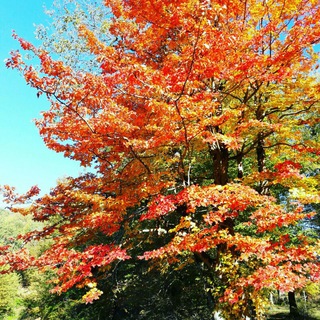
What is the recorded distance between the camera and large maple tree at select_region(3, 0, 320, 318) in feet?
21.0

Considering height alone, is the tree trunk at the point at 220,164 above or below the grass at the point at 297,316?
above

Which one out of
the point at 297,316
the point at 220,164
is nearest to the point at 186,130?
the point at 220,164

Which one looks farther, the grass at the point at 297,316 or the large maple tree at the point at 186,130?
the grass at the point at 297,316

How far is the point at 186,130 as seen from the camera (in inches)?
271

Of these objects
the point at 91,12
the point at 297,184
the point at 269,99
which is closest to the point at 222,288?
the point at 297,184

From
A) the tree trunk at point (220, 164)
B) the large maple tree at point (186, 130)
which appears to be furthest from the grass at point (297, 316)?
the tree trunk at point (220, 164)

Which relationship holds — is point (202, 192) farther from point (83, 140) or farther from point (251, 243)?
point (83, 140)

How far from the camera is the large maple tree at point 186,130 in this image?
6.39 metres

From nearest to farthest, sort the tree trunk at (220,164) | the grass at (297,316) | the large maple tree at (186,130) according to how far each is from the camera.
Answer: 1. the large maple tree at (186,130)
2. the tree trunk at (220,164)
3. the grass at (297,316)

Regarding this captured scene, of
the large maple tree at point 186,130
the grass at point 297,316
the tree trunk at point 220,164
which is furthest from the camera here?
the grass at point 297,316

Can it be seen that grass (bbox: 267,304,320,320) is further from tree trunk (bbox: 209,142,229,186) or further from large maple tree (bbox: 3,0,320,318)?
tree trunk (bbox: 209,142,229,186)

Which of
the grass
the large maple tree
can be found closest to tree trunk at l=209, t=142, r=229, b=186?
the large maple tree

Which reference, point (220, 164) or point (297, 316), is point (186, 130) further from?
point (297, 316)

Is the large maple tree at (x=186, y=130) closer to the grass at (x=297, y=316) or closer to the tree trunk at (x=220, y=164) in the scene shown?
the tree trunk at (x=220, y=164)
